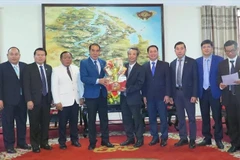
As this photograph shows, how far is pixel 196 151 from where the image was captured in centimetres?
380

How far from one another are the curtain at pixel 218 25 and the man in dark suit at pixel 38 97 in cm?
454

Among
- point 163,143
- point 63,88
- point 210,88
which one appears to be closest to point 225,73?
point 210,88

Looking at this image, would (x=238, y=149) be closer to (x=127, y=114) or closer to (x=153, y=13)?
(x=127, y=114)

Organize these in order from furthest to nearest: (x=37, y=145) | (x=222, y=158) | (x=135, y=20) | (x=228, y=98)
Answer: (x=135, y=20) → (x=37, y=145) → (x=228, y=98) → (x=222, y=158)

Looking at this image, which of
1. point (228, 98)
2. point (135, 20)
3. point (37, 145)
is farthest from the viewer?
point (135, 20)

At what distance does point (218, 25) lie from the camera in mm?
7262

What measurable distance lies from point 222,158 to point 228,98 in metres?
0.75

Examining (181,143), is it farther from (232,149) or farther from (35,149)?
(35,149)

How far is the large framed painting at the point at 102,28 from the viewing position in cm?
694

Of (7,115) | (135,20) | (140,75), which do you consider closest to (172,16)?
(135,20)

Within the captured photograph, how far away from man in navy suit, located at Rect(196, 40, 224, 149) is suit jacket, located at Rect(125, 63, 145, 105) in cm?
79

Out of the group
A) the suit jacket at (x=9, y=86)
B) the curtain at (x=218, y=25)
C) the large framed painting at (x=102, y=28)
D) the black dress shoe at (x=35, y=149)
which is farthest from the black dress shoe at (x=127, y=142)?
the curtain at (x=218, y=25)

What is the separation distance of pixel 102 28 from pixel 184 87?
3597 mm

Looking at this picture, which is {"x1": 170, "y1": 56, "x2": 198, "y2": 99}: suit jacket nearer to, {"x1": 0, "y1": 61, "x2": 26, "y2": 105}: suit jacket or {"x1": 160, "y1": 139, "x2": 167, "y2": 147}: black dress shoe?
{"x1": 160, "y1": 139, "x2": 167, "y2": 147}: black dress shoe
